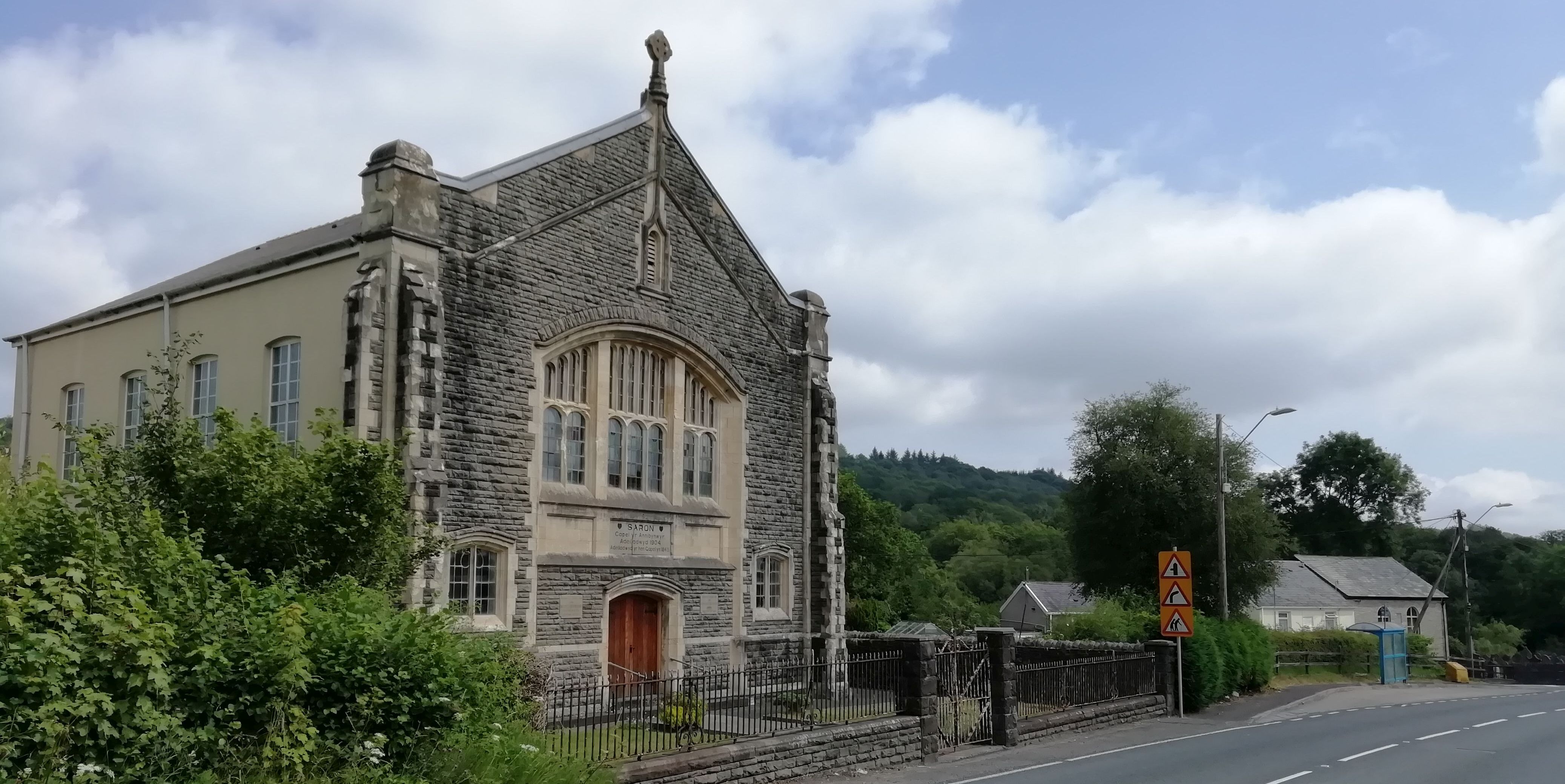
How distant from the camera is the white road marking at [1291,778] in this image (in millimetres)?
14688

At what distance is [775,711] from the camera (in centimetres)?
1792

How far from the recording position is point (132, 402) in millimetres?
21859

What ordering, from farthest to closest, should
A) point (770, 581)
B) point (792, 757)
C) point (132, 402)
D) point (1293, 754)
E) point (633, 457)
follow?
Result: point (770, 581) → point (132, 402) → point (633, 457) → point (1293, 754) → point (792, 757)

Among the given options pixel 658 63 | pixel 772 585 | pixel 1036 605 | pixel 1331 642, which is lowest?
pixel 1036 605

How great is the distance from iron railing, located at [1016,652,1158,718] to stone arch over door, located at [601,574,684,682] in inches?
239

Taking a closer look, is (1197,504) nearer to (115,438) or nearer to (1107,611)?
(1107,611)

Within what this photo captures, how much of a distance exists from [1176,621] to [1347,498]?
71572 mm

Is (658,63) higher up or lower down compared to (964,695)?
higher up

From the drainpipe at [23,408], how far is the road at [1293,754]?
19.4 metres

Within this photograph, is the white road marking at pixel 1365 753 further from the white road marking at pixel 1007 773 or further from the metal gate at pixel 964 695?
the metal gate at pixel 964 695

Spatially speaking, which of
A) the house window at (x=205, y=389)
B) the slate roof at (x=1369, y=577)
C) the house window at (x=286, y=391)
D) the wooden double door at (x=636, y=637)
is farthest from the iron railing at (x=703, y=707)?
the slate roof at (x=1369, y=577)

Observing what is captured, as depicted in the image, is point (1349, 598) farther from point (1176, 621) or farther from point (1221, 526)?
point (1176, 621)

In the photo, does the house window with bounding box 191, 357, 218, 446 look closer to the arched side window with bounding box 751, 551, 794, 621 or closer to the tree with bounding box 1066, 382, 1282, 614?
the arched side window with bounding box 751, 551, 794, 621

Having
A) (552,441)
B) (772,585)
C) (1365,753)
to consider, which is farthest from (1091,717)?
(552,441)
